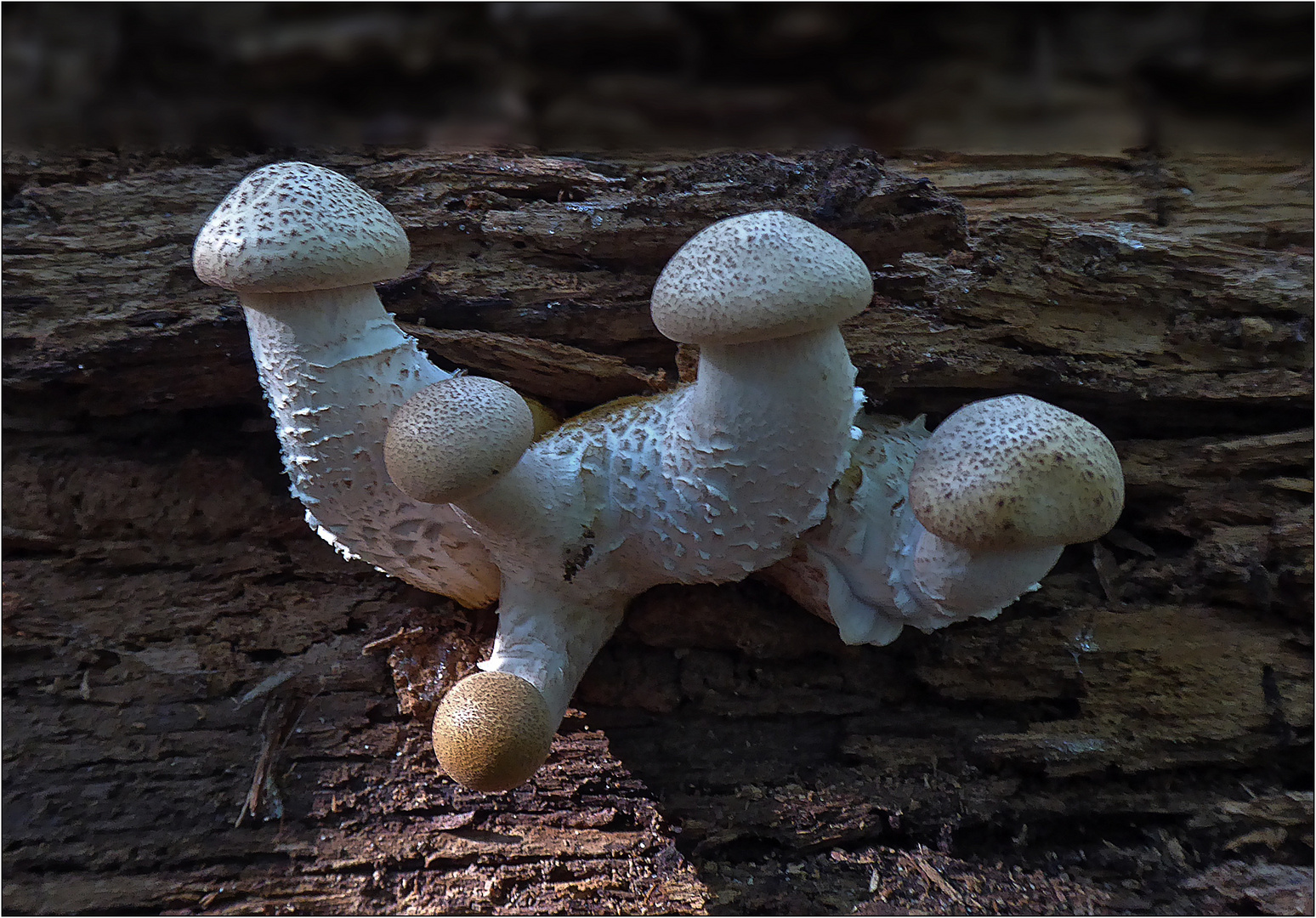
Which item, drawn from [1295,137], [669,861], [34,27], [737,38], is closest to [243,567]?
[669,861]

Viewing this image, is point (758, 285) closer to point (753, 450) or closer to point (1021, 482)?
point (753, 450)

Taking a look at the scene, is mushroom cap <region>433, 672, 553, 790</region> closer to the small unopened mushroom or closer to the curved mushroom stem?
the curved mushroom stem

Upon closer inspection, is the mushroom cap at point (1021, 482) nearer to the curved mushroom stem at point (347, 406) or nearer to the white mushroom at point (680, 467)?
the white mushroom at point (680, 467)

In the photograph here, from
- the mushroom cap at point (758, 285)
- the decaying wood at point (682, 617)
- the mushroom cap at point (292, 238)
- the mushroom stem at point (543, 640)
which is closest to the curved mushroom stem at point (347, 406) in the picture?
the mushroom cap at point (292, 238)

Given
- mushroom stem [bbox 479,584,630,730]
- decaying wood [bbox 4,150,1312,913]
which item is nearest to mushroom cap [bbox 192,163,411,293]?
decaying wood [bbox 4,150,1312,913]

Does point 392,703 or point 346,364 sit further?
point 392,703

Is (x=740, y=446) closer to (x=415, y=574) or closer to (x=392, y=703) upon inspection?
(x=415, y=574)
